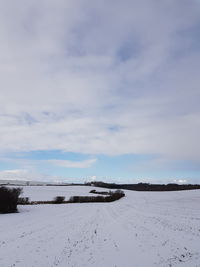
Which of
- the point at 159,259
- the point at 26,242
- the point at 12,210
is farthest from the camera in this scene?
the point at 12,210

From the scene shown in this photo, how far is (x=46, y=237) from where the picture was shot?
16531 mm

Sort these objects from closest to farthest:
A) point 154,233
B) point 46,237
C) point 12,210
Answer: point 46,237
point 154,233
point 12,210

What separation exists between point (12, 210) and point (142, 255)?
27385 mm

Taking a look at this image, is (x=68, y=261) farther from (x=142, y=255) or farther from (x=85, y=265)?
(x=142, y=255)

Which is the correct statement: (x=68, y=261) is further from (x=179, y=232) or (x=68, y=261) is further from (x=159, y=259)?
(x=179, y=232)

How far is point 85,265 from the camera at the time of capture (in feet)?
34.0

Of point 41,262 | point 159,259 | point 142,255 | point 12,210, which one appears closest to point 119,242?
point 142,255

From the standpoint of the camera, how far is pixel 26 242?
14.8 metres

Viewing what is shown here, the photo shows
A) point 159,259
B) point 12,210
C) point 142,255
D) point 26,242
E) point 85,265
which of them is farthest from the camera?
point 12,210

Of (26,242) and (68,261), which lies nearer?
(68,261)

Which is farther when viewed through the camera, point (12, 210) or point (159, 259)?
point (12, 210)

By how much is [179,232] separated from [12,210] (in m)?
24.2

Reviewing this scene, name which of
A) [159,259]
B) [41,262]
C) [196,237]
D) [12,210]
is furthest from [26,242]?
[12,210]

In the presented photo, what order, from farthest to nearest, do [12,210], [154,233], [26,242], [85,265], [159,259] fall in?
[12,210]
[154,233]
[26,242]
[159,259]
[85,265]
